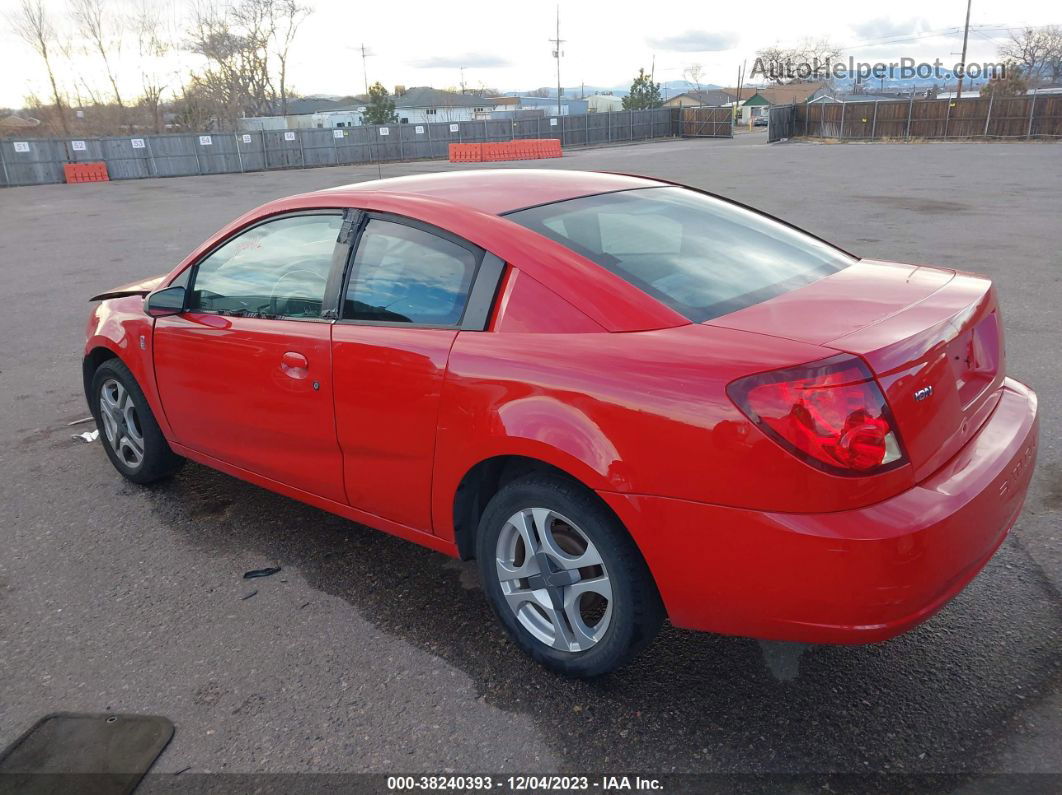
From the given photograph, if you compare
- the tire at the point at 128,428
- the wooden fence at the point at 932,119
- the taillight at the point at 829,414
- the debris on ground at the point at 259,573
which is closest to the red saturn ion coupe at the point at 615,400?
the taillight at the point at 829,414

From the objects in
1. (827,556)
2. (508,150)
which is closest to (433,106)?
(508,150)

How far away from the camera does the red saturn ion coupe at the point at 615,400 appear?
204cm

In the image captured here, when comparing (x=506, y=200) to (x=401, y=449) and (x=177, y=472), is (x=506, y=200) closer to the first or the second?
(x=401, y=449)

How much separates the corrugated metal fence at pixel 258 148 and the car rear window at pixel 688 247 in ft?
114

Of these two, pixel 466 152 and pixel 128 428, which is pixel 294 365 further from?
pixel 466 152

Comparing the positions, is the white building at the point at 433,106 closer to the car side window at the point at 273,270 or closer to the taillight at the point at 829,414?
the car side window at the point at 273,270

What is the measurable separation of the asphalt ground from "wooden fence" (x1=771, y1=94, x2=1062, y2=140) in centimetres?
4231

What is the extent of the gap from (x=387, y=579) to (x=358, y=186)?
1647 mm

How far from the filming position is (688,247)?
292cm

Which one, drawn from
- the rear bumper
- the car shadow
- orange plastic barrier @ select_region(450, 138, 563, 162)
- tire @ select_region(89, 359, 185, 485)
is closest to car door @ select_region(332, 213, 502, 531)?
the car shadow

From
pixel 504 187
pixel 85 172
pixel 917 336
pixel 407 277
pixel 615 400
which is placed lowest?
pixel 85 172

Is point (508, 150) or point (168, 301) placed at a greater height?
point (168, 301)

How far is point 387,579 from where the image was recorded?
3320 mm

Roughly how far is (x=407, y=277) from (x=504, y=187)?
57cm
